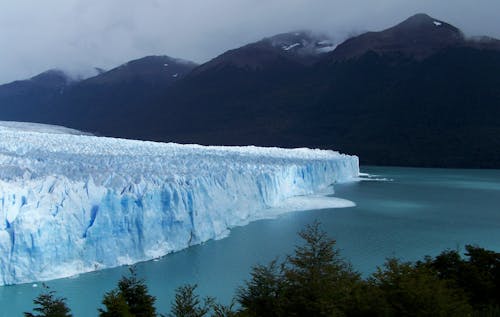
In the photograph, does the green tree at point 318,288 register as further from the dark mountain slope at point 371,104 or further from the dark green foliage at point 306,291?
the dark mountain slope at point 371,104

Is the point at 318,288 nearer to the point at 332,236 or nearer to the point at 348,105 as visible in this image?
the point at 332,236

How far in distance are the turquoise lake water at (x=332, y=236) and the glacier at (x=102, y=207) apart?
11.0 inches

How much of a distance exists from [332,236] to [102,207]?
4.62 meters

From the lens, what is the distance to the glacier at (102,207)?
6301mm

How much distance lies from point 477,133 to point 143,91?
1769 inches

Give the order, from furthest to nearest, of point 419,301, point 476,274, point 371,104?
point 371,104, point 476,274, point 419,301

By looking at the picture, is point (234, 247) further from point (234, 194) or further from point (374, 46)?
point (374, 46)

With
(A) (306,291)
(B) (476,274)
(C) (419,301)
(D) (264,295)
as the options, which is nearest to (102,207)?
(D) (264,295)

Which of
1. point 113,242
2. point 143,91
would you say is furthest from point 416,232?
point 143,91

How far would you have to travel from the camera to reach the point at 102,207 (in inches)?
283

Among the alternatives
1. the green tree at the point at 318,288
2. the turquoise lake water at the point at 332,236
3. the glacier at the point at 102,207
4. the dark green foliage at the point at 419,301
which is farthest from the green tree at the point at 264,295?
Answer: the glacier at the point at 102,207

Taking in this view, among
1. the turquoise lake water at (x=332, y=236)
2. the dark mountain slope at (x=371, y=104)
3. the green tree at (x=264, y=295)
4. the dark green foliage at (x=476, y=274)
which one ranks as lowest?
the turquoise lake water at (x=332, y=236)

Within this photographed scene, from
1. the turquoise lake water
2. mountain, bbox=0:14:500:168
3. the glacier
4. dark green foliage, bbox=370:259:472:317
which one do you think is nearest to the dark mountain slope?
mountain, bbox=0:14:500:168

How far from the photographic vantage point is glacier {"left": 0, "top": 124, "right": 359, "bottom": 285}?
20.7 ft
